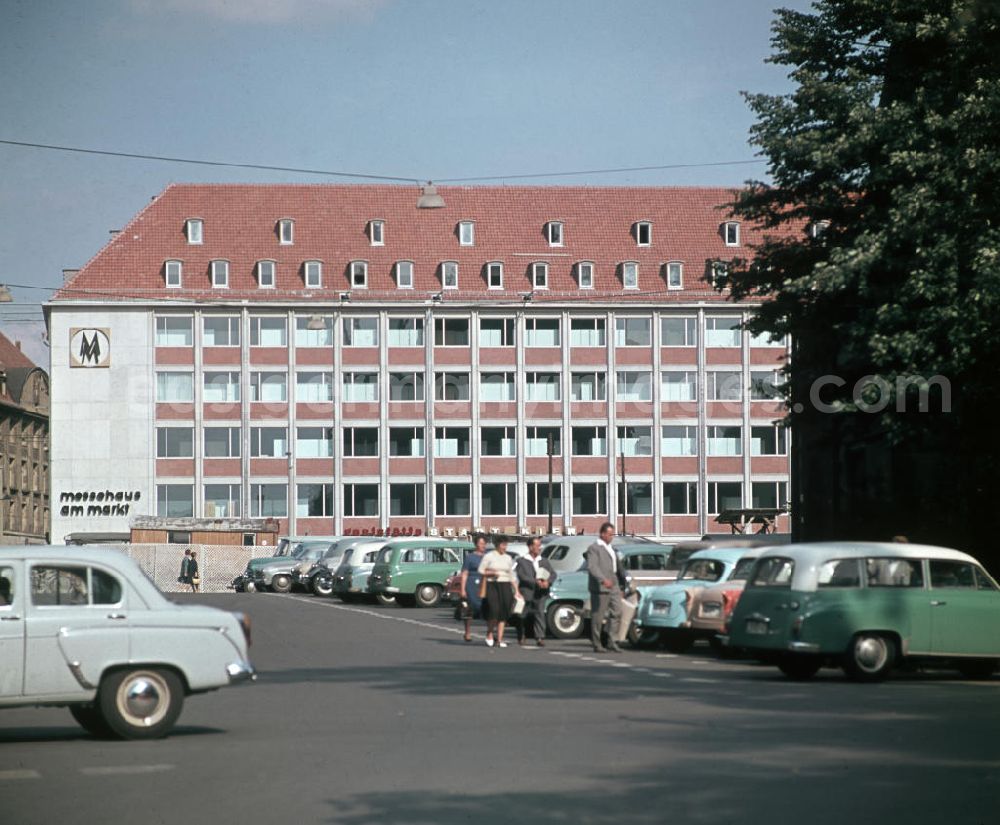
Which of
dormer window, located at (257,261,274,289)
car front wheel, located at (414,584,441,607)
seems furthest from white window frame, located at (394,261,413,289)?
car front wheel, located at (414,584,441,607)

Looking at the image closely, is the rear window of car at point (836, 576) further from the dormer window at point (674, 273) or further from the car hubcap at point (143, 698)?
the dormer window at point (674, 273)

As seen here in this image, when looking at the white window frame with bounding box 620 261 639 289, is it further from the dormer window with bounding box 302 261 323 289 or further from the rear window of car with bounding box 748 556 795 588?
the rear window of car with bounding box 748 556 795 588

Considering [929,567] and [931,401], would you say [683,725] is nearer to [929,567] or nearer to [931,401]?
[929,567]

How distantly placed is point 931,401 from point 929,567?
956cm

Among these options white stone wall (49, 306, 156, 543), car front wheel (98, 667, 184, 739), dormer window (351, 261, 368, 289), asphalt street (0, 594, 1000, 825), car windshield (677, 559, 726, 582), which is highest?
dormer window (351, 261, 368, 289)

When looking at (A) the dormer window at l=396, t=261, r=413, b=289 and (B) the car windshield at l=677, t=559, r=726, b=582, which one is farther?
(A) the dormer window at l=396, t=261, r=413, b=289

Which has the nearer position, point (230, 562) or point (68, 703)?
point (68, 703)

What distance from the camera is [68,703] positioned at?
13.9 m

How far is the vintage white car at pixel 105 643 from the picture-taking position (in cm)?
A: 1378

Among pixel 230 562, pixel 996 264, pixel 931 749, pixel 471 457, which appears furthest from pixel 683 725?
pixel 471 457

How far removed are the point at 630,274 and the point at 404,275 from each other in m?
11.7

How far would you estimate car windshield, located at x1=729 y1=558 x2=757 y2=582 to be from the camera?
2606 cm

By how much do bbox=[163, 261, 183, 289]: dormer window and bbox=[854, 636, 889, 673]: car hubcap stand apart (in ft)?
238

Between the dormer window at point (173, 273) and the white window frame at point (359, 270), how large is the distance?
340 inches
